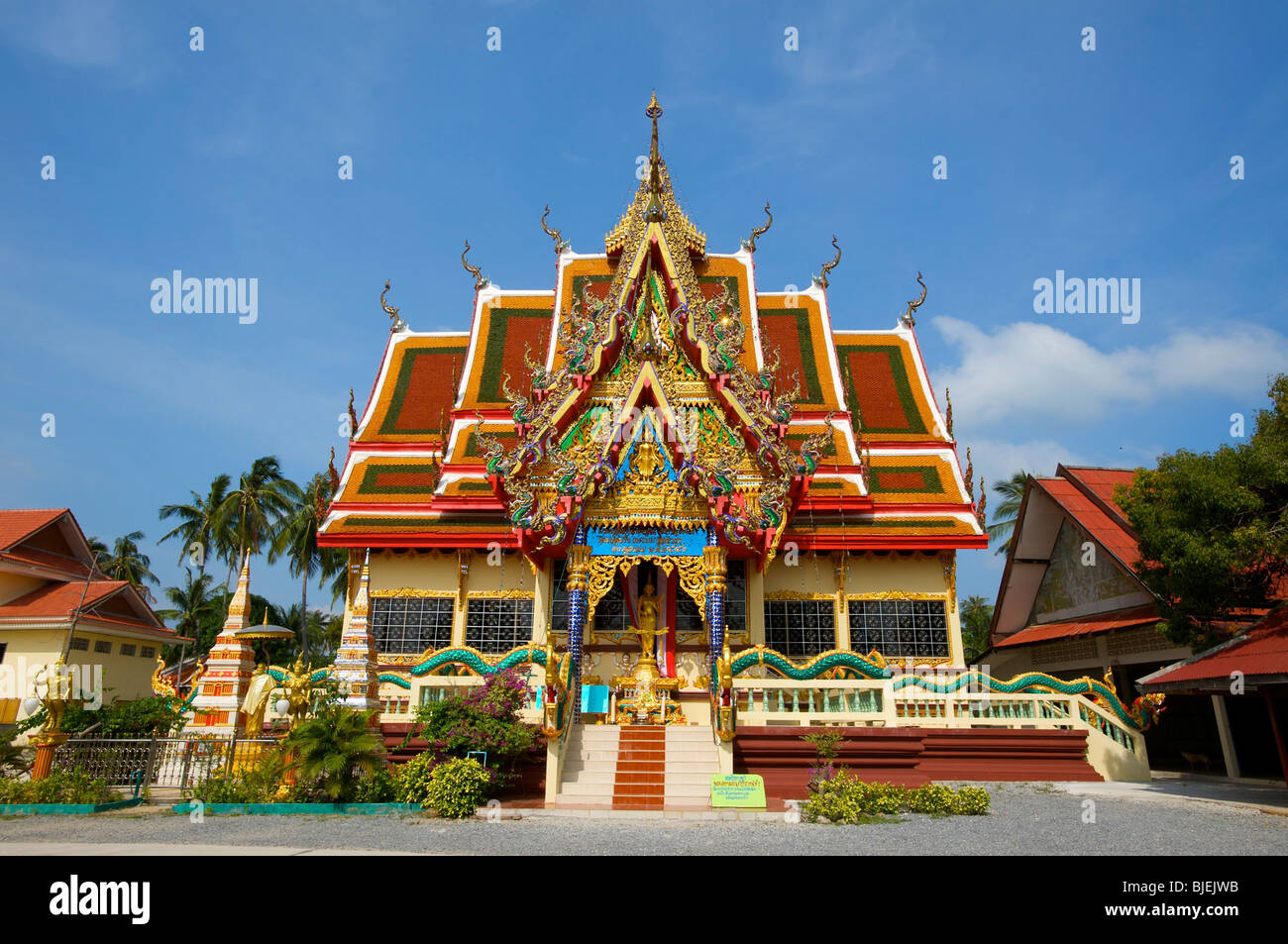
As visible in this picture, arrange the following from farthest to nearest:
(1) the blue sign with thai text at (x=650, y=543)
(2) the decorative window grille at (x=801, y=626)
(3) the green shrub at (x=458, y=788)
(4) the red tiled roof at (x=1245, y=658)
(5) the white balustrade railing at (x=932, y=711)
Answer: (2) the decorative window grille at (x=801, y=626) → (1) the blue sign with thai text at (x=650, y=543) → (5) the white balustrade railing at (x=932, y=711) → (4) the red tiled roof at (x=1245, y=658) → (3) the green shrub at (x=458, y=788)

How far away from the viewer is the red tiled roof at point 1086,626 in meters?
16.6

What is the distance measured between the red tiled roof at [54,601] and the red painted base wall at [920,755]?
20.9 metres

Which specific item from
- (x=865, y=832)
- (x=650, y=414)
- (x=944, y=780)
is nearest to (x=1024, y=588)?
(x=944, y=780)

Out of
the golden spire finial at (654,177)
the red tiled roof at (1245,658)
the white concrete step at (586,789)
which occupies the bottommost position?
the white concrete step at (586,789)

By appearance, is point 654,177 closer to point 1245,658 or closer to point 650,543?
point 650,543

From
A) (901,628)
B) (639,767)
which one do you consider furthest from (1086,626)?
(639,767)

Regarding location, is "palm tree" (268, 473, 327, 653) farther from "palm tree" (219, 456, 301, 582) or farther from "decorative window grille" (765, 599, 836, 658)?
"decorative window grille" (765, 599, 836, 658)

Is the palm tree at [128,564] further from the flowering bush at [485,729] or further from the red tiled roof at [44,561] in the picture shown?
the flowering bush at [485,729]

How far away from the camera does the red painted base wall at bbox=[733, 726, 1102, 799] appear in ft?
37.5

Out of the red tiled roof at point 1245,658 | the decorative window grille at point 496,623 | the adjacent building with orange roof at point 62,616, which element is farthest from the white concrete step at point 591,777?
the adjacent building with orange roof at point 62,616

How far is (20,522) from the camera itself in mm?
24969

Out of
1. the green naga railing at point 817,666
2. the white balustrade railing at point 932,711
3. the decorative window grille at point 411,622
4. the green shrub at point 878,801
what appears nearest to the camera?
the green shrub at point 878,801
